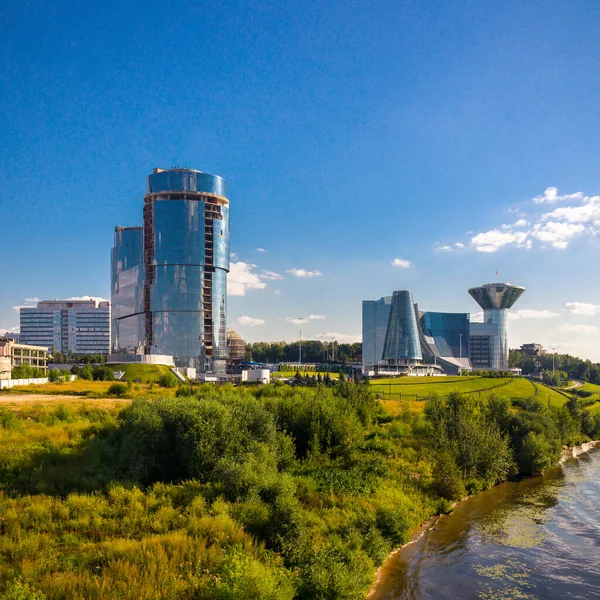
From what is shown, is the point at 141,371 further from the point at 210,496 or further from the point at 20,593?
the point at 20,593

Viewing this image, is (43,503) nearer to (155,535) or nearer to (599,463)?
(155,535)

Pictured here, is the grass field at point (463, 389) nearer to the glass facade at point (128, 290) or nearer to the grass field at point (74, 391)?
the grass field at point (74, 391)

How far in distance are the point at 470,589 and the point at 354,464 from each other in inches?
596

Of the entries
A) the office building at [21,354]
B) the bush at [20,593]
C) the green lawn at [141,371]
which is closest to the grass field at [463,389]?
the green lawn at [141,371]

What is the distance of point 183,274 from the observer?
139625mm

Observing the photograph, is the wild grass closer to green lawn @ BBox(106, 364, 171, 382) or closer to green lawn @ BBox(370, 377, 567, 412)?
green lawn @ BBox(370, 377, 567, 412)

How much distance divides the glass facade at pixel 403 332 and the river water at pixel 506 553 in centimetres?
14232

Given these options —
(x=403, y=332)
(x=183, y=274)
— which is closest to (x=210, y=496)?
(x=183, y=274)

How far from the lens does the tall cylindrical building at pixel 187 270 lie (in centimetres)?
13925

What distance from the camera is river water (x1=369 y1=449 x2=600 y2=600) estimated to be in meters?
22.3

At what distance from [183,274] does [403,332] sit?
79.0 metres

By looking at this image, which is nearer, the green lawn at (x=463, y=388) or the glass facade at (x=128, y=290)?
the green lawn at (x=463, y=388)

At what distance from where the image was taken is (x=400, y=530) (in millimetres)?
27172

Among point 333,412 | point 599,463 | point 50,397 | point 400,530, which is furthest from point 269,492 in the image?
point 599,463
